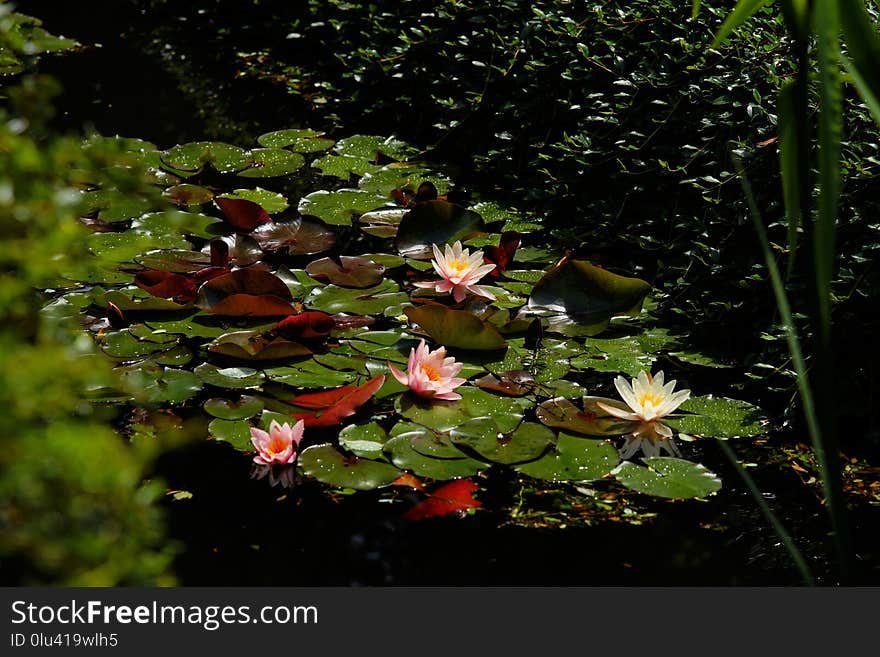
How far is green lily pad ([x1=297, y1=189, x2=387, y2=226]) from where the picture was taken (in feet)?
11.2

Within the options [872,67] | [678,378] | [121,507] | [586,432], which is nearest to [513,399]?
[586,432]

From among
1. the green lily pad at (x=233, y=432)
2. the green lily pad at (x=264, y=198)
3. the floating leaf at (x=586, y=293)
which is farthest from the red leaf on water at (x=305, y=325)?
the green lily pad at (x=264, y=198)

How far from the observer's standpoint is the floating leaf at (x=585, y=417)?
7.82 ft

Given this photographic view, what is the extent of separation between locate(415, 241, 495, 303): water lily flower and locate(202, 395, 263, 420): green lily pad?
0.68 m

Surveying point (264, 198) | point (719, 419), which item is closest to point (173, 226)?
point (264, 198)

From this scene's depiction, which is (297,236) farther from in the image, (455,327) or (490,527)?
(490,527)

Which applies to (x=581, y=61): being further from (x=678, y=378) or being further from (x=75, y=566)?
(x=75, y=566)

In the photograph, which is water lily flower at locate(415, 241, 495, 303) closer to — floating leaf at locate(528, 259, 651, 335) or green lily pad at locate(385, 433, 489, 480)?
floating leaf at locate(528, 259, 651, 335)

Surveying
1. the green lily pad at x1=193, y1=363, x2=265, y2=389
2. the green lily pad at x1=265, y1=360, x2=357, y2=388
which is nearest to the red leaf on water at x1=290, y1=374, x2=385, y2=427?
the green lily pad at x1=265, y1=360, x2=357, y2=388

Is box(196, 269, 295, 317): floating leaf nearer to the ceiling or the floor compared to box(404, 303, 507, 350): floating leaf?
nearer to the ceiling

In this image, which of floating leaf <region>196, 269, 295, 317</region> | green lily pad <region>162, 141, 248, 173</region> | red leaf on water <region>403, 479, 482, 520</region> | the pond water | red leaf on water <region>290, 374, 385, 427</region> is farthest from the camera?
green lily pad <region>162, 141, 248, 173</region>

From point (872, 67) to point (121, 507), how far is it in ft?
3.49

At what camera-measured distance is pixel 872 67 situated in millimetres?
1234

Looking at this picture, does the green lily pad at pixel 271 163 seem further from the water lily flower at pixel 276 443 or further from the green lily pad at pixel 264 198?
the water lily flower at pixel 276 443
